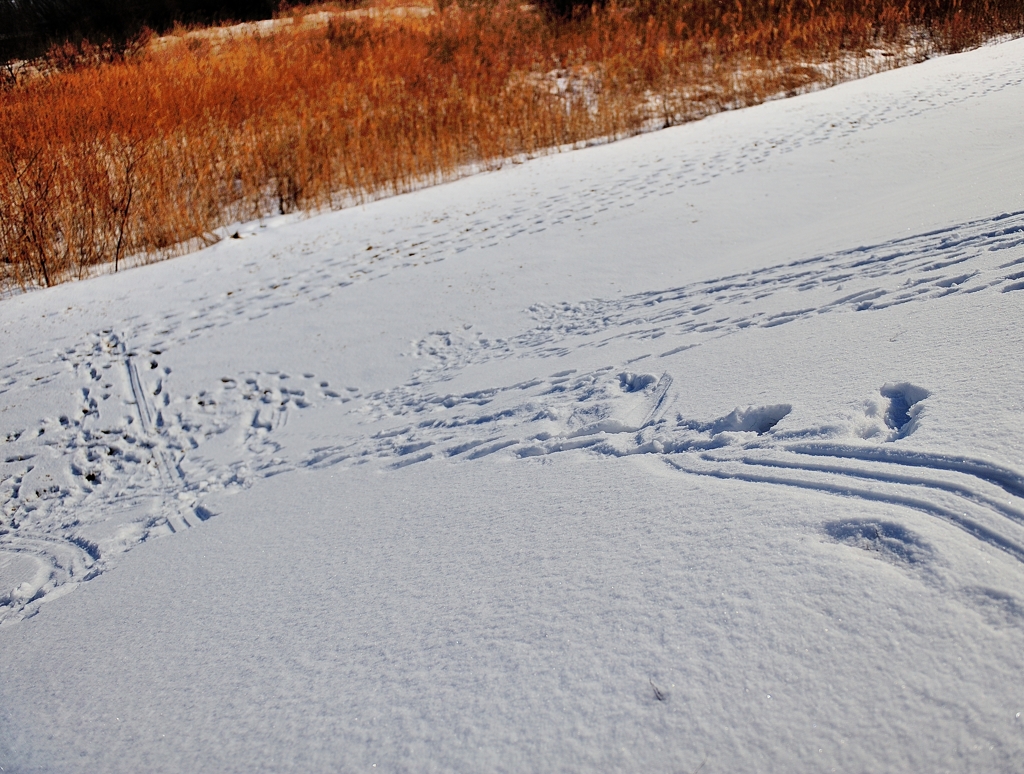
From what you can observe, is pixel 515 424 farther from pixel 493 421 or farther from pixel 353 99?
pixel 353 99

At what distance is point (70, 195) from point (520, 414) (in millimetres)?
5297

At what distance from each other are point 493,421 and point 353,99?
274 inches

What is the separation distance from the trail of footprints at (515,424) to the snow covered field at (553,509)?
0.06 ft

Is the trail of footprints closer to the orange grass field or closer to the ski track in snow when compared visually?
the ski track in snow

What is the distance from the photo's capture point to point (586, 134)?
29.2 feet

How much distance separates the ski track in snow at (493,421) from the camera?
180 cm

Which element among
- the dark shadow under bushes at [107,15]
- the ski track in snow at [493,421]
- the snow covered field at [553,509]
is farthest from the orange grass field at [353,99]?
the dark shadow under bushes at [107,15]

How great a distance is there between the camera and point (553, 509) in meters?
2.07

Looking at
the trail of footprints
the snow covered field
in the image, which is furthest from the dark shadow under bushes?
the trail of footprints

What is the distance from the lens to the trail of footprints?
5.91 feet

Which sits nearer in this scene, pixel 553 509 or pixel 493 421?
pixel 553 509

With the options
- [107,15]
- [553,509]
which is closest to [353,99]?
[553,509]

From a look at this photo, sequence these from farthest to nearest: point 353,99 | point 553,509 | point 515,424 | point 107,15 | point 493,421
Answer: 1. point 107,15
2. point 353,99
3. point 493,421
4. point 515,424
5. point 553,509

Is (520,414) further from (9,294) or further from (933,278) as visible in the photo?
(9,294)
